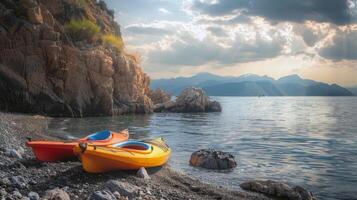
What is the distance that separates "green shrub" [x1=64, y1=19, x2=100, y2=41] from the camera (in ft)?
188

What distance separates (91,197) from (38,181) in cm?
242

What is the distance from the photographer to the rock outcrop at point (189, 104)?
242 ft

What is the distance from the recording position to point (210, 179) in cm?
1759

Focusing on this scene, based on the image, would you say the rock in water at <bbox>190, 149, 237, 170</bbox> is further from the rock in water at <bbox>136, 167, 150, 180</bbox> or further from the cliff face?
the cliff face

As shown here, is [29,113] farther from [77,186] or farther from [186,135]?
[77,186]

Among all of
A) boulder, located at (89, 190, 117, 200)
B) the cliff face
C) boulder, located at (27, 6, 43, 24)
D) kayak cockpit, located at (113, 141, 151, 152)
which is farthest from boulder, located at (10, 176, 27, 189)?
boulder, located at (27, 6, 43, 24)

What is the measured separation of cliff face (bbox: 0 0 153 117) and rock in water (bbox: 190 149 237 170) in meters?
30.5

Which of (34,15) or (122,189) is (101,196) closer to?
(122,189)

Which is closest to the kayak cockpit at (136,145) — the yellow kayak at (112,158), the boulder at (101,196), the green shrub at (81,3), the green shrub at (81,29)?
the yellow kayak at (112,158)

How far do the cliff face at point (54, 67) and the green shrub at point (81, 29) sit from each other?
0.74 metres

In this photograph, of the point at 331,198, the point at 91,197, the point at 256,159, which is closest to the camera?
the point at 91,197

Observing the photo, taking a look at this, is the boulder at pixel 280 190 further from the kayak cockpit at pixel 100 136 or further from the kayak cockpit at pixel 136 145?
the kayak cockpit at pixel 100 136

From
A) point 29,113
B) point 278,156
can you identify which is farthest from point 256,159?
point 29,113

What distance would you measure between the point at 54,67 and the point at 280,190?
39.2 metres
